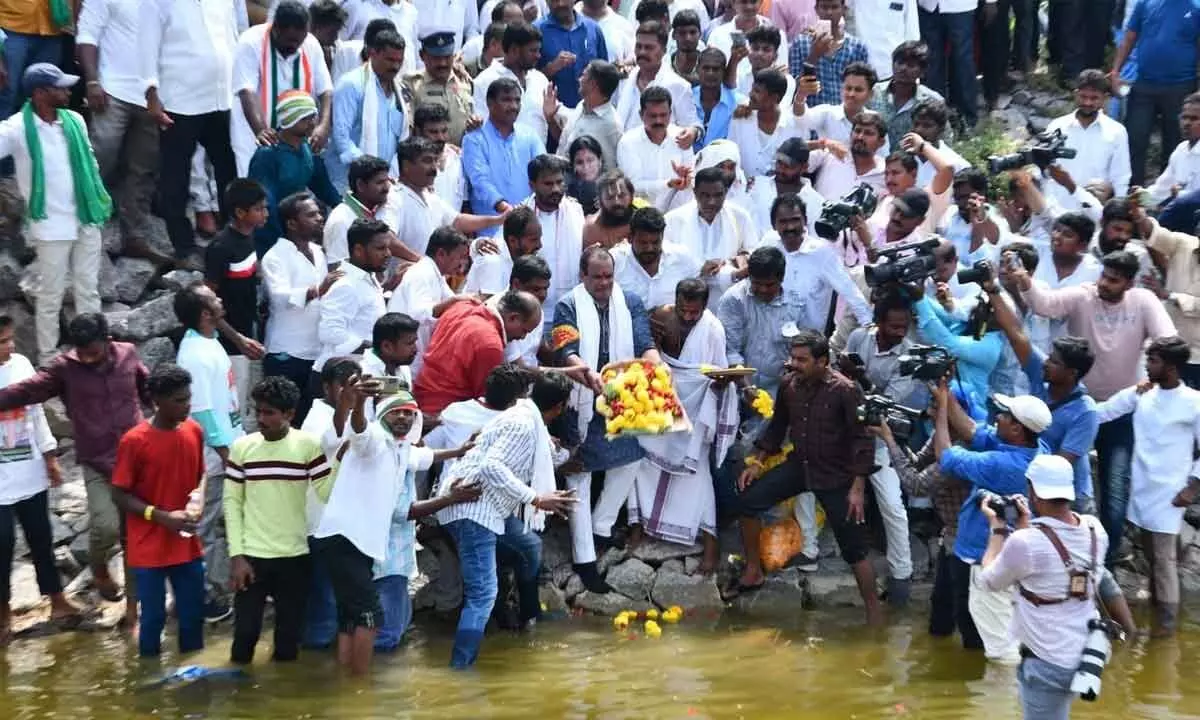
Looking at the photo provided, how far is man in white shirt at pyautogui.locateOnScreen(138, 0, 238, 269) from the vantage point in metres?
12.0

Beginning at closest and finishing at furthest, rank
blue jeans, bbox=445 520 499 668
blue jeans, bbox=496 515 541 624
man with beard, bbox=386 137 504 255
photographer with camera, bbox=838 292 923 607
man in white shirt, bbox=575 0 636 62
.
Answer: blue jeans, bbox=445 520 499 668
blue jeans, bbox=496 515 541 624
photographer with camera, bbox=838 292 923 607
man with beard, bbox=386 137 504 255
man in white shirt, bbox=575 0 636 62

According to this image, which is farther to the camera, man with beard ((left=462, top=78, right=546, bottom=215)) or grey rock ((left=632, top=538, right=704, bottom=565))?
man with beard ((left=462, top=78, right=546, bottom=215))

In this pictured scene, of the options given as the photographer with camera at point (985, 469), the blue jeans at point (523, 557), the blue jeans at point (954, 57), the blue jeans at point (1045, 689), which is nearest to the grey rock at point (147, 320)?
the blue jeans at point (523, 557)

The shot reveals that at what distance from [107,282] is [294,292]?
2.29m

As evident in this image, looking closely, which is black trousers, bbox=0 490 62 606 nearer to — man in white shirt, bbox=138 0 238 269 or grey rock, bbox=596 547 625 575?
man in white shirt, bbox=138 0 238 269

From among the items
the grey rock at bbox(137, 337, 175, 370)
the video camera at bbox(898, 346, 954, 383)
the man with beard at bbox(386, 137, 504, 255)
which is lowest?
the video camera at bbox(898, 346, 954, 383)

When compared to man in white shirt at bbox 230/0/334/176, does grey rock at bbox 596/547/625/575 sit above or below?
below

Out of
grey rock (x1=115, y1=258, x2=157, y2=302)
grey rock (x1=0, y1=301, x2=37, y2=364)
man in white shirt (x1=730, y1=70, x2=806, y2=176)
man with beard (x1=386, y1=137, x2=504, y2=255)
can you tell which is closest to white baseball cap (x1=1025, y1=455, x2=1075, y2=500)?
man with beard (x1=386, y1=137, x2=504, y2=255)

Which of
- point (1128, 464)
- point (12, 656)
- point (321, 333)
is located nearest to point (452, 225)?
point (321, 333)

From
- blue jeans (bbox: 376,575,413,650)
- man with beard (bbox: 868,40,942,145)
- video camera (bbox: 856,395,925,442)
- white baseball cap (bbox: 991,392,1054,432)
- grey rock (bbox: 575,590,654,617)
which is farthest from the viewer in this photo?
man with beard (bbox: 868,40,942,145)

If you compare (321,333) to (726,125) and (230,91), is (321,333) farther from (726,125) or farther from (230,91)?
(726,125)

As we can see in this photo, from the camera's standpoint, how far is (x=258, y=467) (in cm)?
920

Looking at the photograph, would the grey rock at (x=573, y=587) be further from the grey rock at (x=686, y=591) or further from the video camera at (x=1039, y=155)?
the video camera at (x=1039, y=155)

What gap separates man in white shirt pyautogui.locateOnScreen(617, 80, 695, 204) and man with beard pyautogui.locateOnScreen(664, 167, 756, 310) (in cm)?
61
